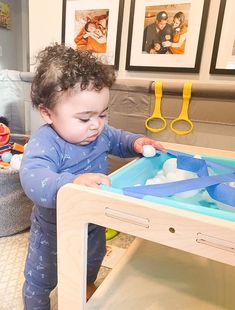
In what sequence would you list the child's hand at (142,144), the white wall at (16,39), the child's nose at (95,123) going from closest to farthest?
the child's nose at (95,123), the child's hand at (142,144), the white wall at (16,39)

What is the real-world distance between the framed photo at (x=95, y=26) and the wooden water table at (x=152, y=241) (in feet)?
1.98

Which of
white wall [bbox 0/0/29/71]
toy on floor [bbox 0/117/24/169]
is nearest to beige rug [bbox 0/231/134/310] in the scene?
toy on floor [bbox 0/117/24/169]

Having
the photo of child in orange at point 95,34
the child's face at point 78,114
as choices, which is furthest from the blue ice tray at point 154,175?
the photo of child in orange at point 95,34

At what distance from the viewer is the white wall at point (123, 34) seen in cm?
95

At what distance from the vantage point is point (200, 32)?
3.13 ft

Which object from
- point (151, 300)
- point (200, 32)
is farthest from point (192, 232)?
point (200, 32)

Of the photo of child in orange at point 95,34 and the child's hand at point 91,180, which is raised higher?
the photo of child in orange at point 95,34

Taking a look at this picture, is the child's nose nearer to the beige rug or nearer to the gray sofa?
the gray sofa

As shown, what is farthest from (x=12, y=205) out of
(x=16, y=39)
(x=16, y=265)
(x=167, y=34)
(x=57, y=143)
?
(x=16, y=39)

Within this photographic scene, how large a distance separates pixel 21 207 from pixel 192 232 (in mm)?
885

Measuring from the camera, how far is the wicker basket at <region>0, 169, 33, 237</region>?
102 cm

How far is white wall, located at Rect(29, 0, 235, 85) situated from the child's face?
0.53 m

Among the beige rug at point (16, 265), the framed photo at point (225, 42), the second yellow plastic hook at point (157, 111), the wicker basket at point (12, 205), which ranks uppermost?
the framed photo at point (225, 42)

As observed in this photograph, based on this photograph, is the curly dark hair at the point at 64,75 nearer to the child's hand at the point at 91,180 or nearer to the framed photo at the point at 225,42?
the child's hand at the point at 91,180
